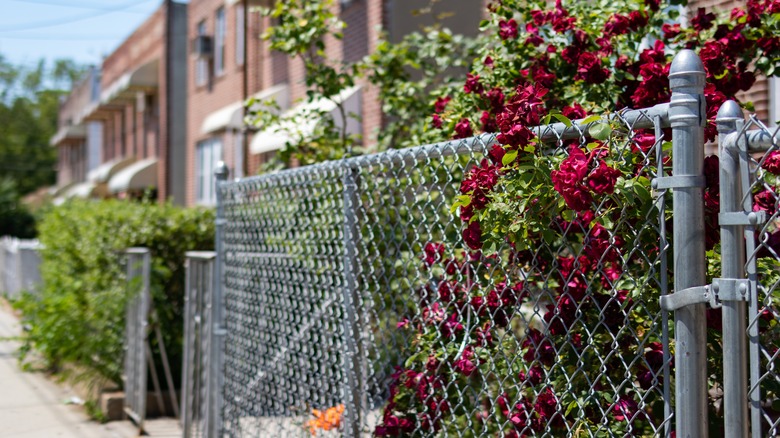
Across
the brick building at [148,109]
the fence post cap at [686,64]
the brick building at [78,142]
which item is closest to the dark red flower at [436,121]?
the fence post cap at [686,64]

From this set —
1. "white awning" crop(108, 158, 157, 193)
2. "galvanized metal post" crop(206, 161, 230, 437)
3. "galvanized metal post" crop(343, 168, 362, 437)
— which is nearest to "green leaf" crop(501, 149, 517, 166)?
"galvanized metal post" crop(343, 168, 362, 437)

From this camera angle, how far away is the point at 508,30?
4.52 meters

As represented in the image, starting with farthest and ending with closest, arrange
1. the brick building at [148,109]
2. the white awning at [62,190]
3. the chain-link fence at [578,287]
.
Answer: the white awning at [62,190] → the brick building at [148,109] → the chain-link fence at [578,287]

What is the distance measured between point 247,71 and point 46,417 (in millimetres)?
7765

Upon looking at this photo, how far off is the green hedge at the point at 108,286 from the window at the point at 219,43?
29.3 ft

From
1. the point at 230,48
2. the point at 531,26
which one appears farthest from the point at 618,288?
the point at 230,48

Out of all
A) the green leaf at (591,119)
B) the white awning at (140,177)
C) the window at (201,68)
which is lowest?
the green leaf at (591,119)

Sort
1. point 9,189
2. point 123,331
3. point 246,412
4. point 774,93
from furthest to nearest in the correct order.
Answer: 1. point 9,189
2. point 123,331
3. point 774,93
4. point 246,412

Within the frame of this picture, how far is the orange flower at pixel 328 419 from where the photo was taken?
4.12 meters

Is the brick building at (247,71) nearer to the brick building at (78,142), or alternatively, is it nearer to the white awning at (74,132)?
the brick building at (78,142)

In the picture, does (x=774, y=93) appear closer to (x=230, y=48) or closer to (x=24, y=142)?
(x=230, y=48)

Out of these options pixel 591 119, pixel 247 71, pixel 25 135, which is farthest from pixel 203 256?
pixel 25 135

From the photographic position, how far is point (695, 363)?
227 cm

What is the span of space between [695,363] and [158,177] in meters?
24.1
